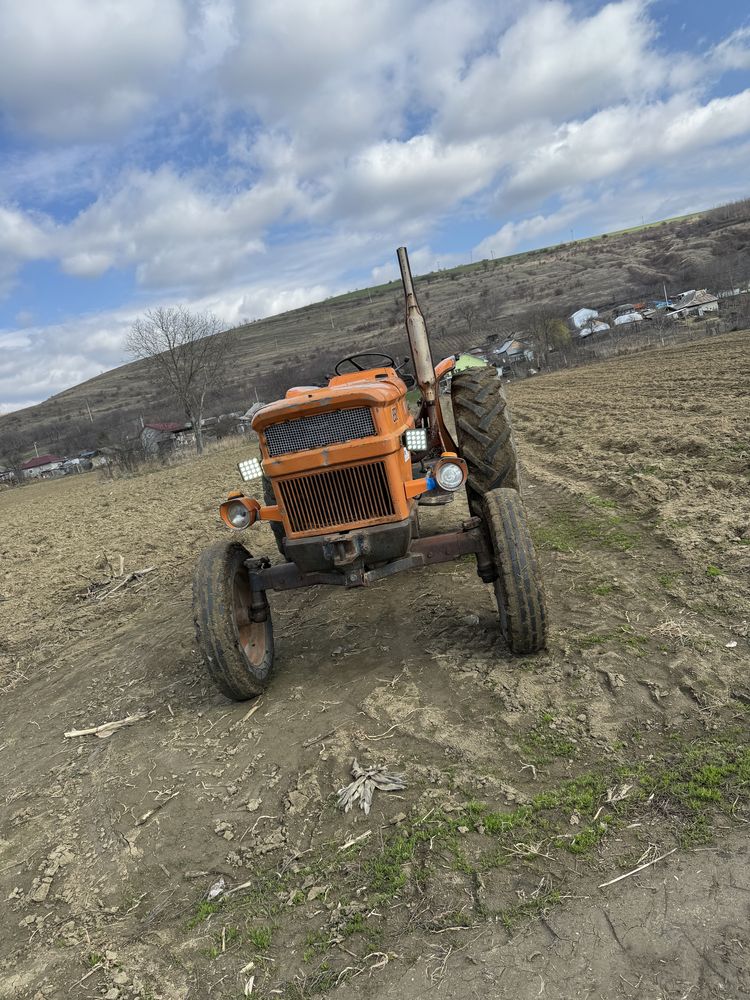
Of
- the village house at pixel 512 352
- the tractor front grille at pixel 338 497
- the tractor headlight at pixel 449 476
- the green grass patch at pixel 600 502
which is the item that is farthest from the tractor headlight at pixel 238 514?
the village house at pixel 512 352

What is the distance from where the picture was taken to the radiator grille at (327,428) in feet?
12.4

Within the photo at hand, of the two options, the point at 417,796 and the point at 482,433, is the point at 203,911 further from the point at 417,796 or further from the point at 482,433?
the point at 482,433

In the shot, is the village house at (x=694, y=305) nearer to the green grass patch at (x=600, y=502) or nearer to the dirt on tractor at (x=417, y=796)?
the green grass patch at (x=600, y=502)

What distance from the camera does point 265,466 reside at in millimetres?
3902

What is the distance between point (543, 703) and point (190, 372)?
111ft

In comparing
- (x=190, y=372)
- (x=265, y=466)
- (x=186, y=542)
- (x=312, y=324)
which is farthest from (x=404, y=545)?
(x=312, y=324)

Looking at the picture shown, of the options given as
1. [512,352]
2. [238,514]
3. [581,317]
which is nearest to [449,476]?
[238,514]

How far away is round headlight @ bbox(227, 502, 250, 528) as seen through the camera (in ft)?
13.8

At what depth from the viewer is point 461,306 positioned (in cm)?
8919

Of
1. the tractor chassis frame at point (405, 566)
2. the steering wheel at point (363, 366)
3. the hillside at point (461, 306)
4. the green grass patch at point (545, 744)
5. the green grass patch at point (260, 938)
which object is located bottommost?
the green grass patch at point (260, 938)

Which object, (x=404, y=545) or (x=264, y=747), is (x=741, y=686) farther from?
(x=264, y=747)

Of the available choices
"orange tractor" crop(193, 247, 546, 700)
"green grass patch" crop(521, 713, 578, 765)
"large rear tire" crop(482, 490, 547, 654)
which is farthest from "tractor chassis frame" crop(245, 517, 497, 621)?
"green grass patch" crop(521, 713, 578, 765)

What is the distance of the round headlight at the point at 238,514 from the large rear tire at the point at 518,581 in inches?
62.8

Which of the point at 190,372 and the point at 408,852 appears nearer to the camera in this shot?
the point at 408,852
